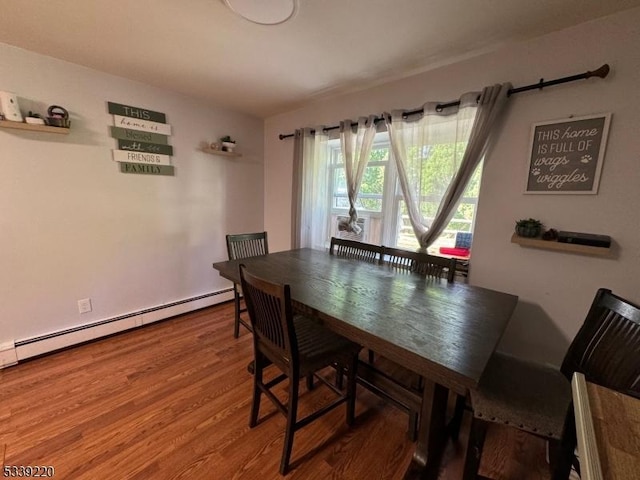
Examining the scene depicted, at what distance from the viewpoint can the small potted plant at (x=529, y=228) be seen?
5.37 ft

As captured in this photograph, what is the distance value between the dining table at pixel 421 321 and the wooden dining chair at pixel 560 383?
0.17 m

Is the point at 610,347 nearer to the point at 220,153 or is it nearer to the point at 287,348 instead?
the point at 287,348

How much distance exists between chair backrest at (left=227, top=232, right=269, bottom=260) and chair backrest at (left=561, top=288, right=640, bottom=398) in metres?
2.31

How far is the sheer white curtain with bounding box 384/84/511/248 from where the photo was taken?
174 cm

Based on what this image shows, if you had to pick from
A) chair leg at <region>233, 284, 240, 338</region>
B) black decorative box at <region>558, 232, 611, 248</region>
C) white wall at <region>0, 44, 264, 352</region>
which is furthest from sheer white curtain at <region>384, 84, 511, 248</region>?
white wall at <region>0, 44, 264, 352</region>

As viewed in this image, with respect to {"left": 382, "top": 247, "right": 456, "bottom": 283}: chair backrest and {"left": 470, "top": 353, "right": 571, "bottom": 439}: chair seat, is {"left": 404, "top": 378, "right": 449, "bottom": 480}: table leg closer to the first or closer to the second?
{"left": 470, "top": 353, "right": 571, "bottom": 439}: chair seat

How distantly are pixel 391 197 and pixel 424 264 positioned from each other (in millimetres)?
777

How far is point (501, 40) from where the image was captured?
5.33 ft

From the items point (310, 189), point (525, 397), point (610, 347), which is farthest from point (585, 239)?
point (310, 189)

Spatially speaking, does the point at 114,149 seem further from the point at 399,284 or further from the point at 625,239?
the point at 625,239

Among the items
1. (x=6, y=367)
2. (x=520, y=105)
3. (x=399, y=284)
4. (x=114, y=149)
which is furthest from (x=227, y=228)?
(x=520, y=105)

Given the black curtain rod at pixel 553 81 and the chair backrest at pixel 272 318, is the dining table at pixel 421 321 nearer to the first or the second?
the chair backrest at pixel 272 318

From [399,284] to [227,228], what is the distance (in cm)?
229

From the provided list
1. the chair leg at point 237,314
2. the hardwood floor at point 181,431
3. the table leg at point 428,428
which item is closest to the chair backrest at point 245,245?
the chair leg at point 237,314
